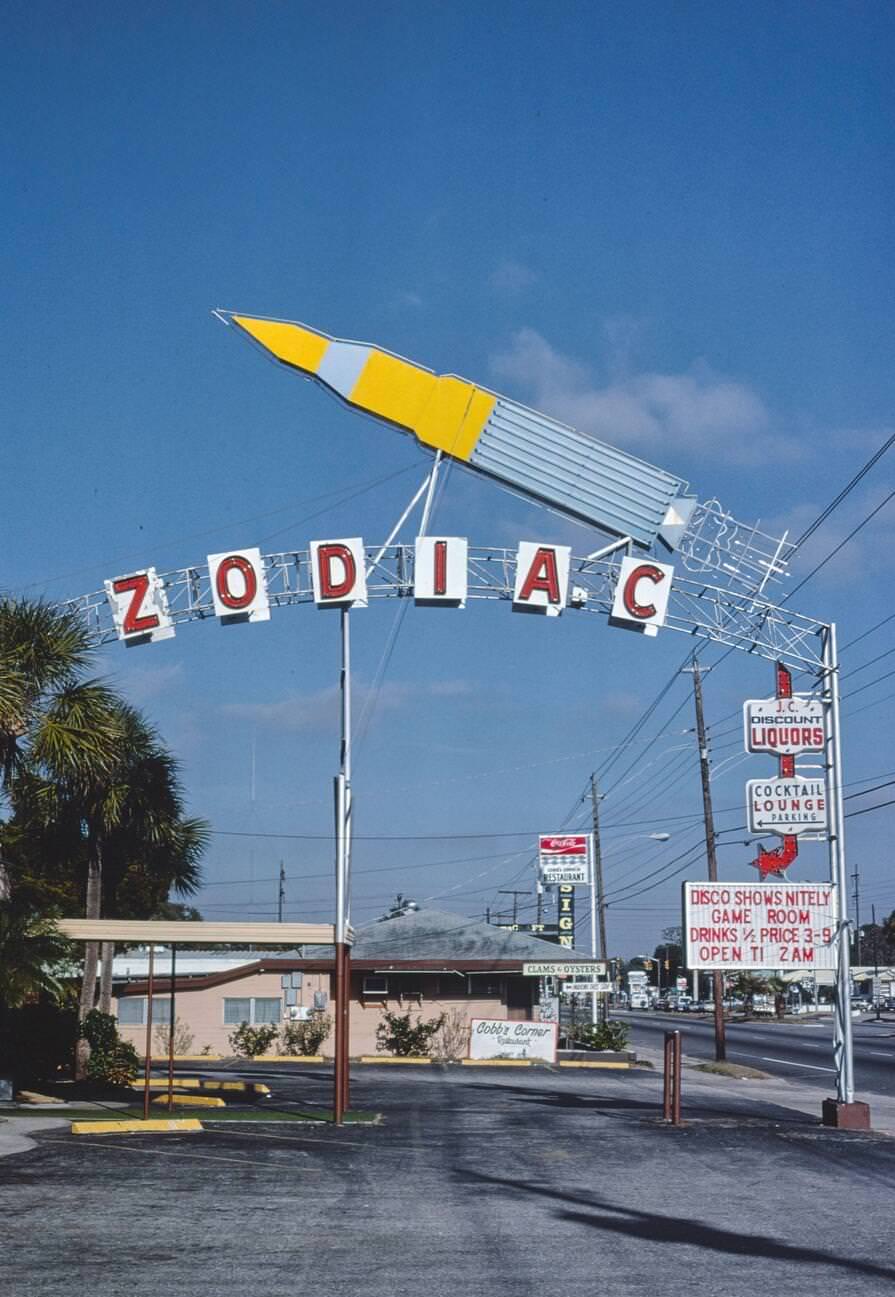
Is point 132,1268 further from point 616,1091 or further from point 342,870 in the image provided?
point 616,1091

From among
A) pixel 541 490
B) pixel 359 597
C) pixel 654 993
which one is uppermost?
pixel 541 490

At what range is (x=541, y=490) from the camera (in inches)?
1029

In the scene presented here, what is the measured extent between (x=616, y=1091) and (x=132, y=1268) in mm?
23261

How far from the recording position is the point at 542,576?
26.1m

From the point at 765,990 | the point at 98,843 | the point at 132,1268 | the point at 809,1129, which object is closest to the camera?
the point at 132,1268

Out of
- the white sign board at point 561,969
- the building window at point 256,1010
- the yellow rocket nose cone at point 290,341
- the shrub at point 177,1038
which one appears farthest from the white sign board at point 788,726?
the shrub at point 177,1038

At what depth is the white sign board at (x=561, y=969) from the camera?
1801 inches

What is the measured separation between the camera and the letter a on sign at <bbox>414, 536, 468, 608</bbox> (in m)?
25.8

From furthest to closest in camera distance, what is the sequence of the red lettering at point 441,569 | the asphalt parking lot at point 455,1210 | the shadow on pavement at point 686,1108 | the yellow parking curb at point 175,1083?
the yellow parking curb at point 175,1083
the shadow on pavement at point 686,1108
the red lettering at point 441,569
the asphalt parking lot at point 455,1210

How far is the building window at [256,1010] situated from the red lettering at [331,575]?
25.3 meters

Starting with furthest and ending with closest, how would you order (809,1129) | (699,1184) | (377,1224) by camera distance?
(809,1129), (699,1184), (377,1224)

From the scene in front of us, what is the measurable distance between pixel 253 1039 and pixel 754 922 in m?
24.0

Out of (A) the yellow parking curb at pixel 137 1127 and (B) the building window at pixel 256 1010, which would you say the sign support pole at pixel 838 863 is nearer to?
(A) the yellow parking curb at pixel 137 1127

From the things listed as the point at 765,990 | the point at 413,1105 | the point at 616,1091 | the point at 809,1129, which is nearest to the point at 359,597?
the point at 413,1105
